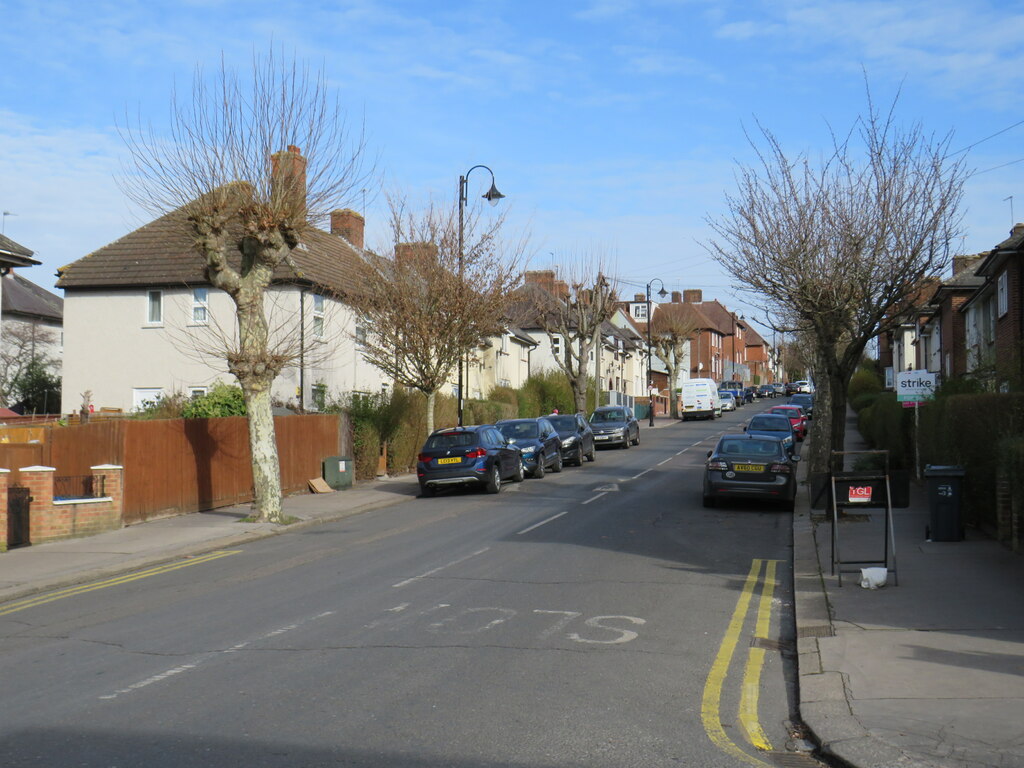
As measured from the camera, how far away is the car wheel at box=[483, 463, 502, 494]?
23812 mm

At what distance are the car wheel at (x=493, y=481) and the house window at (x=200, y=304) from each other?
12.9m

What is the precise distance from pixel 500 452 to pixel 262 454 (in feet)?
24.7

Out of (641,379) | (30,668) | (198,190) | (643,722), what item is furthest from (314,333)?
(641,379)

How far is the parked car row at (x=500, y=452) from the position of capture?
77.7 ft

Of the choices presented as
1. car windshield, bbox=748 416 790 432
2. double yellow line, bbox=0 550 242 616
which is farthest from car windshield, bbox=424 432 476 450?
car windshield, bbox=748 416 790 432

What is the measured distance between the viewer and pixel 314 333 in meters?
31.8

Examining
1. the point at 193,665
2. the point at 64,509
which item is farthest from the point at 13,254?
the point at 193,665

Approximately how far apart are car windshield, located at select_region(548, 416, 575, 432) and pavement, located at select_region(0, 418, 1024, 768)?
52.9 ft

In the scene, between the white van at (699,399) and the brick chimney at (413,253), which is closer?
the brick chimney at (413,253)

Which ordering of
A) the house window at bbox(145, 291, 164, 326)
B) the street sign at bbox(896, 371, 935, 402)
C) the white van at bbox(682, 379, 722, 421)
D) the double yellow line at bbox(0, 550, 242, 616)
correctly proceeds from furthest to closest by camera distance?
the white van at bbox(682, 379, 722, 421)
the house window at bbox(145, 291, 164, 326)
the street sign at bbox(896, 371, 935, 402)
the double yellow line at bbox(0, 550, 242, 616)

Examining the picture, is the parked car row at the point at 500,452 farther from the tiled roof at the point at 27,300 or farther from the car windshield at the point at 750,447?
the tiled roof at the point at 27,300

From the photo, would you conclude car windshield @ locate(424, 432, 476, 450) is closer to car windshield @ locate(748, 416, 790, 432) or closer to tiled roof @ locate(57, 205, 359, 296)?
tiled roof @ locate(57, 205, 359, 296)

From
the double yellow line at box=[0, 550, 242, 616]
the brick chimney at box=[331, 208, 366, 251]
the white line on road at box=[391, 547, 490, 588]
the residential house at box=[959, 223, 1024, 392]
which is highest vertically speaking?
the brick chimney at box=[331, 208, 366, 251]

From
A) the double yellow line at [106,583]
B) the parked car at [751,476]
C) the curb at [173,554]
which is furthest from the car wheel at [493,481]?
the double yellow line at [106,583]
